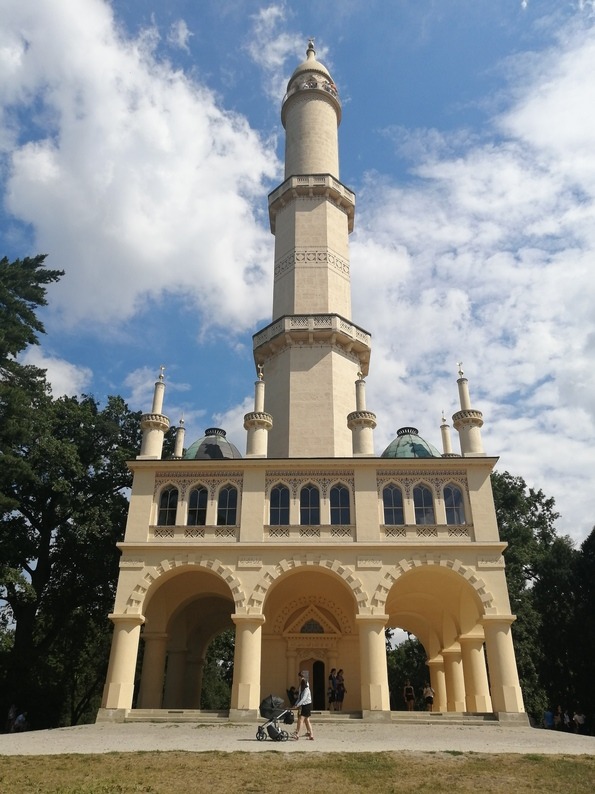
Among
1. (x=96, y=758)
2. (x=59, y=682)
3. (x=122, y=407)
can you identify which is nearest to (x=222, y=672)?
(x=59, y=682)

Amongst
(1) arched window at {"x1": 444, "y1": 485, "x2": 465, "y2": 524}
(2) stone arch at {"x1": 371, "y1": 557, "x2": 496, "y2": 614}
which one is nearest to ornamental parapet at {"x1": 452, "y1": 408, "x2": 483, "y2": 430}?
(1) arched window at {"x1": 444, "y1": 485, "x2": 465, "y2": 524}

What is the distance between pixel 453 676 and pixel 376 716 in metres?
9.42

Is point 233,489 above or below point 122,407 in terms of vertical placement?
below

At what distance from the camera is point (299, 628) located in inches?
1072

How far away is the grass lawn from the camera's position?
1056cm

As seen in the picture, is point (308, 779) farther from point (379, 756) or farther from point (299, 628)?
point (299, 628)

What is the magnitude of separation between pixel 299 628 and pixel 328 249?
62.4ft

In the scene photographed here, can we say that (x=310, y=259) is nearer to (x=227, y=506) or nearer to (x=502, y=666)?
(x=227, y=506)

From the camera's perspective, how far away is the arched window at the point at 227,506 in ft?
82.6

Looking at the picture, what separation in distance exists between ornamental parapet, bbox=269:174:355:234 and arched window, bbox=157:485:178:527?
1840 cm

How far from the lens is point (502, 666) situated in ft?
72.8

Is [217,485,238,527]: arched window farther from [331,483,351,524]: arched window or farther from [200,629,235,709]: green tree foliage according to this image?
[200,629,235,709]: green tree foliage

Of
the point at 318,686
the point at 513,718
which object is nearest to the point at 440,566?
the point at 513,718

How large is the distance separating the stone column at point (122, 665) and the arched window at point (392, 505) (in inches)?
387
